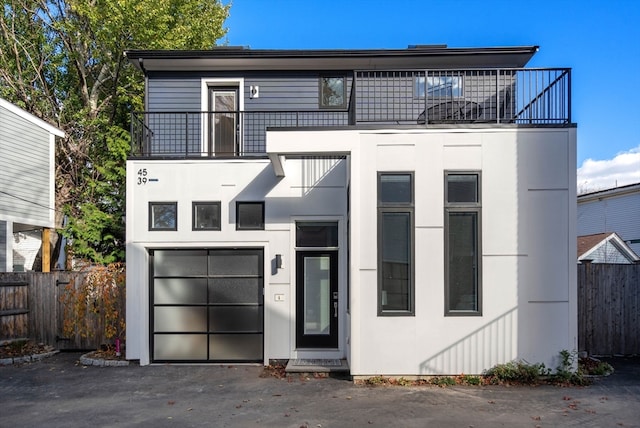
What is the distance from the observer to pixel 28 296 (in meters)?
10.1

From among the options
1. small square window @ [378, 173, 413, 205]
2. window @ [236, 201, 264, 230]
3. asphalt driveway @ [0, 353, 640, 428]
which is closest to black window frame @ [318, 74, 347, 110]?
window @ [236, 201, 264, 230]

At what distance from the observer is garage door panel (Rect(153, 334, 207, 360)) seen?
29.1 ft

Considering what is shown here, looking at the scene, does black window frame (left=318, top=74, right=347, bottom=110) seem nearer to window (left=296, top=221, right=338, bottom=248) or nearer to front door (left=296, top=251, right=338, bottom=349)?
window (left=296, top=221, right=338, bottom=248)

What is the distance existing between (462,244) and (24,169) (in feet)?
38.4

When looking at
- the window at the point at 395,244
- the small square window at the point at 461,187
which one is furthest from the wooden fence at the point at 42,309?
the small square window at the point at 461,187

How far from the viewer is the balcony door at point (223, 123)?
10.5 meters

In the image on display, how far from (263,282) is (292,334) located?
1.13 meters

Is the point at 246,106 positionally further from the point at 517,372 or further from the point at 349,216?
the point at 517,372

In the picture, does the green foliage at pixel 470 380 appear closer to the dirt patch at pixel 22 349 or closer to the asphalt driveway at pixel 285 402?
the asphalt driveway at pixel 285 402

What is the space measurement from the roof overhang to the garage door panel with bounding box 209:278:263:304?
4.81 metres

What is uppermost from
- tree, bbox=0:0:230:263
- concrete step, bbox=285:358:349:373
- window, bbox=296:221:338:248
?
tree, bbox=0:0:230:263

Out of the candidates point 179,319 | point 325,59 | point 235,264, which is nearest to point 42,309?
point 179,319

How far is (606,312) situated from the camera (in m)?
9.23

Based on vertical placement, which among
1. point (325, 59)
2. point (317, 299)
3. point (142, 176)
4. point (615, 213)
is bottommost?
point (317, 299)
